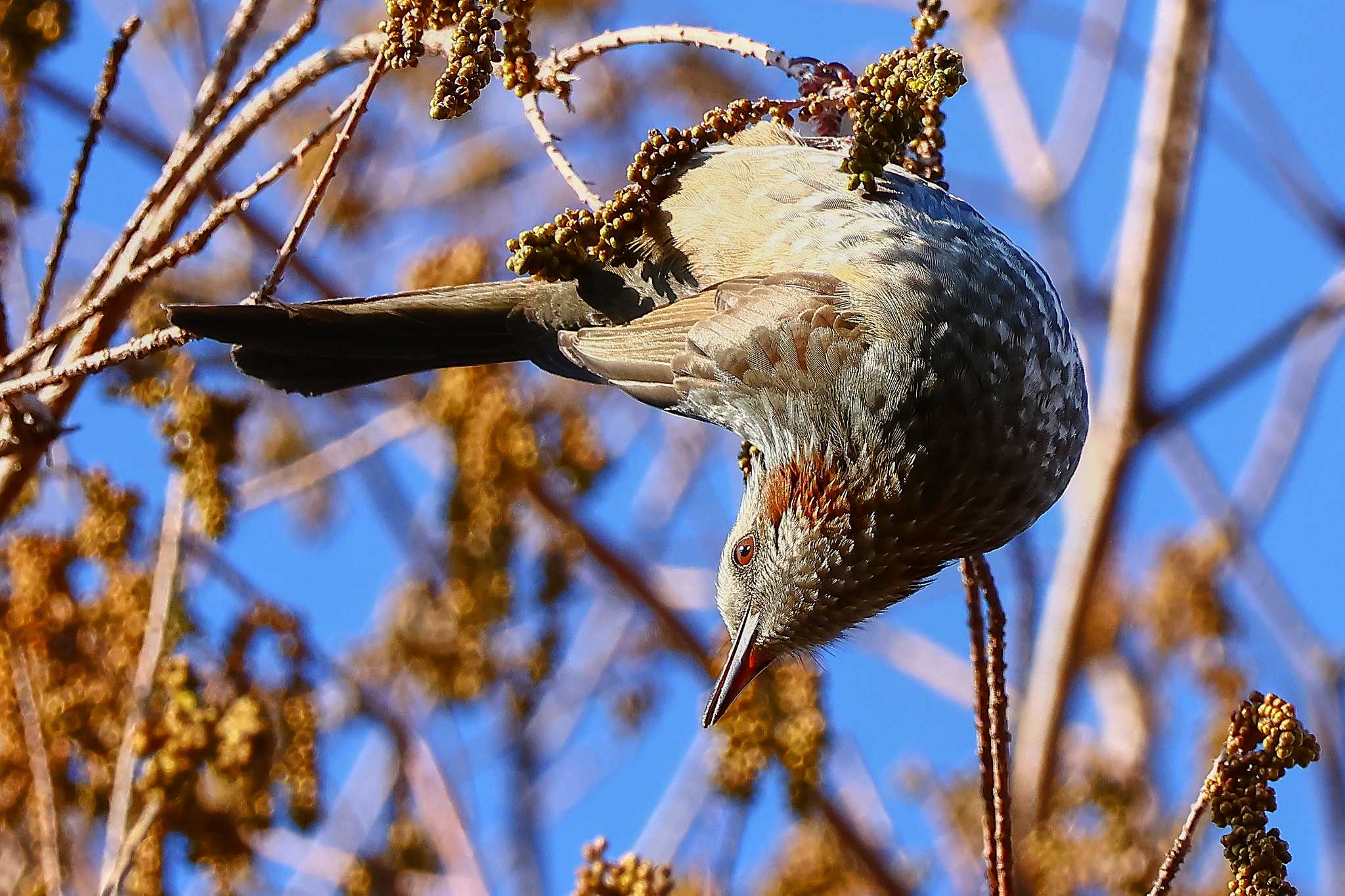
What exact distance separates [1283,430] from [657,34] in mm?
3908

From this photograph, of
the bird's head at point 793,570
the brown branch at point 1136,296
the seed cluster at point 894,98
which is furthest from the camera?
the brown branch at point 1136,296

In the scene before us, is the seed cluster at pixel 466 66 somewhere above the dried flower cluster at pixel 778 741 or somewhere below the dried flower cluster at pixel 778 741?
above

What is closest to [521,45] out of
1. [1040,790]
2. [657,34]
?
[657,34]

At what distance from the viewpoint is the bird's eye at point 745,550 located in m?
3.16

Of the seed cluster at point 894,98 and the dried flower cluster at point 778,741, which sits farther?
the dried flower cluster at point 778,741

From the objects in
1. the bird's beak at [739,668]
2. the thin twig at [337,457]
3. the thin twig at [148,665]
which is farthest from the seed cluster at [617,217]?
the thin twig at [337,457]

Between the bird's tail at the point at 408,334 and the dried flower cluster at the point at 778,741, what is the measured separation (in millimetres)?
901

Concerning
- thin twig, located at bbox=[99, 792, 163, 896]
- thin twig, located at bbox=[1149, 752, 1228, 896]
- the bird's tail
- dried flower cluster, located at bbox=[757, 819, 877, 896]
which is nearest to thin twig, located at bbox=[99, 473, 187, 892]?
thin twig, located at bbox=[99, 792, 163, 896]

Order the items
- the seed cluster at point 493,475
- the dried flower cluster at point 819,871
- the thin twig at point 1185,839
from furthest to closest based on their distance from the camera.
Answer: the dried flower cluster at point 819,871, the seed cluster at point 493,475, the thin twig at point 1185,839

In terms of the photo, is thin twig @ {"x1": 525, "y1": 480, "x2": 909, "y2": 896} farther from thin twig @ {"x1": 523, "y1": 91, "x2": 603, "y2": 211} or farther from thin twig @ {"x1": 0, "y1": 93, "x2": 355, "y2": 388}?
thin twig @ {"x1": 0, "y1": 93, "x2": 355, "y2": 388}

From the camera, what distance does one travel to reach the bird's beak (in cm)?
312

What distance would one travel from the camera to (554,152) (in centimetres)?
266

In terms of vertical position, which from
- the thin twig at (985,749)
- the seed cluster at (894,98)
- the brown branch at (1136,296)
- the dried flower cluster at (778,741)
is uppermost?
the brown branch at (1136,296)

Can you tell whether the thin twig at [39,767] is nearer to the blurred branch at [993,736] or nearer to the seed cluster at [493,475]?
the seed cluster at [493,475]
